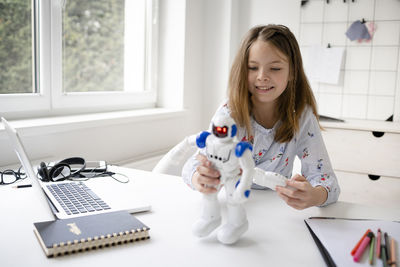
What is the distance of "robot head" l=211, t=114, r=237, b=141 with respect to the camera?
0.72 m

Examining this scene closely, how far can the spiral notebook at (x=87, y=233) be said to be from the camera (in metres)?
0.71

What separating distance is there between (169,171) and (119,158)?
24.9 inches

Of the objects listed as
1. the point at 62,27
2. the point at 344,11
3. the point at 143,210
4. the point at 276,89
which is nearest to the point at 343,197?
the point at 344,11

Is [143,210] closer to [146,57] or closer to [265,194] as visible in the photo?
[265,194]

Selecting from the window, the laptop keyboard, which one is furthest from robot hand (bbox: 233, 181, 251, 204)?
the window

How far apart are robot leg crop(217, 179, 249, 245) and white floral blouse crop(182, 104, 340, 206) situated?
0.38 metres

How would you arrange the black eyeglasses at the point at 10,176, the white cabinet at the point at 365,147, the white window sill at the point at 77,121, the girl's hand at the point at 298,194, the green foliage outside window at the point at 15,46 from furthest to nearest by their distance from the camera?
the white cabinet at the point at 365,147 < the green foliage outside window at the point at 15,46 < the white window sill at the point at 77,121 < the black eyeglasses at the point at 10,176 < the girl's hand at the point at 298,194

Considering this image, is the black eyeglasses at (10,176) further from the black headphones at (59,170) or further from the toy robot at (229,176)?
the toy robot at (229,176)

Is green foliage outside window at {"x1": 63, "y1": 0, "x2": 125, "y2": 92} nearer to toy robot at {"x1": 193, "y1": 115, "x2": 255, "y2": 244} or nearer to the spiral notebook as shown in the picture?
the spiral notebook

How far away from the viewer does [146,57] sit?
239 cm

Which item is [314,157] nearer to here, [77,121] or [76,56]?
[77,121]

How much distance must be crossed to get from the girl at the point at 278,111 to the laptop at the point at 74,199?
0.18 metres

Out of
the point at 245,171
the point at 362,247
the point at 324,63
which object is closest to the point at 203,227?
the point at 245,171

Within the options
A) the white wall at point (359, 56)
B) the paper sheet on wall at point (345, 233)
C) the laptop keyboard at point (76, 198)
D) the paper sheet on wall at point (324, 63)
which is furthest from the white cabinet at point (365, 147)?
the laptop keyboard at point (76, 198)
